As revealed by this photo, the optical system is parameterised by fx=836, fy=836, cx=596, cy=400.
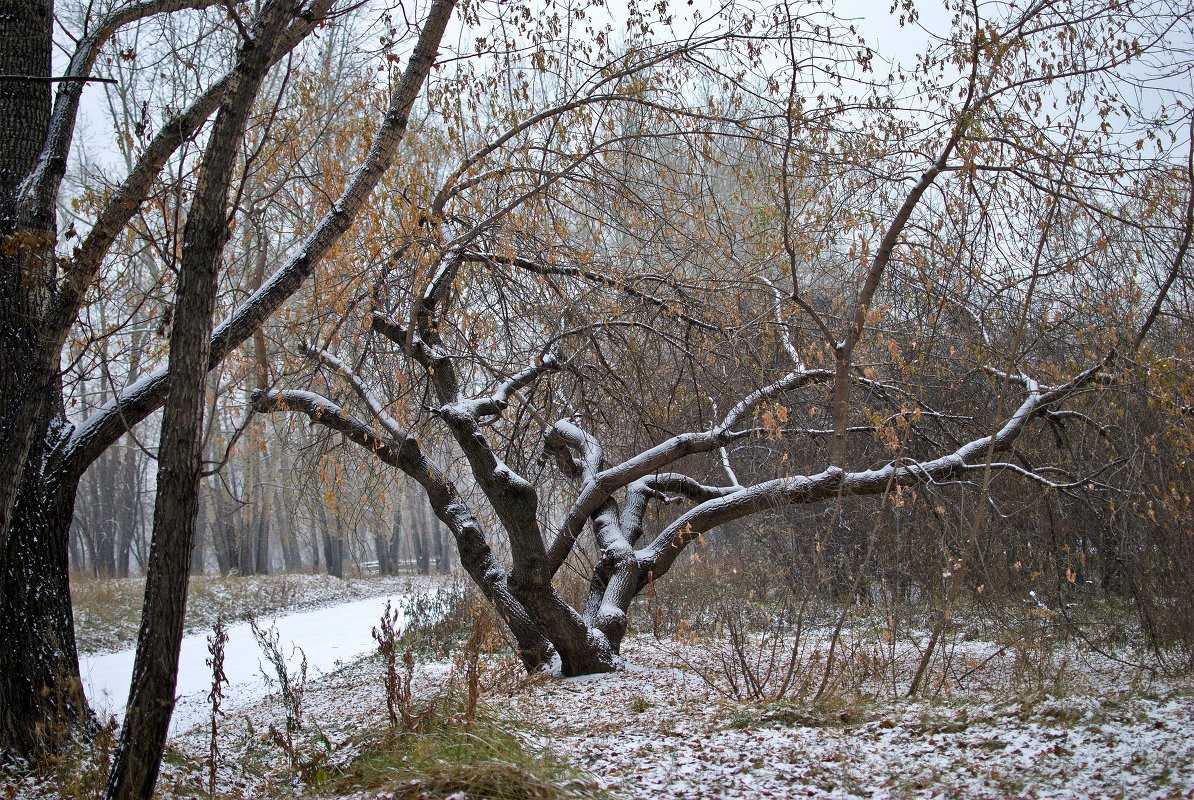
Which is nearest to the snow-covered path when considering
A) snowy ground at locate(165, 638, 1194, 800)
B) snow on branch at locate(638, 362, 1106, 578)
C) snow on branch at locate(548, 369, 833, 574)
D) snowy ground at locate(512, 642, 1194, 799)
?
snow on branch at locate(548, 369, 833, 574)

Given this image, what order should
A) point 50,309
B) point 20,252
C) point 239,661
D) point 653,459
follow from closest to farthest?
point 50,309, point 20,252, point 653,459, point 239,661

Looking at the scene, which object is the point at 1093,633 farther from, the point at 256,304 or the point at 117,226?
the point at 117,226

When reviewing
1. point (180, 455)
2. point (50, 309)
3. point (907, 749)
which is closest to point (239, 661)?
point (50, 309)

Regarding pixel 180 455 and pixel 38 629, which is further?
pixel 38 629

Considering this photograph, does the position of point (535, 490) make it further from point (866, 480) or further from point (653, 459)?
point (866, 480)

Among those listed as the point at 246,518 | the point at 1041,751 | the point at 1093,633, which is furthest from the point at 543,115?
the point at 246,518

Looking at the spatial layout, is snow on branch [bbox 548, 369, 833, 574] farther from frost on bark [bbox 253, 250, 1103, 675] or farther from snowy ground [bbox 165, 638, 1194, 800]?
snowy ground [bbox 165, 638, 1194, 800]

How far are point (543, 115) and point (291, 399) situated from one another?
2.92 metres

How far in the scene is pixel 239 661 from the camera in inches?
427

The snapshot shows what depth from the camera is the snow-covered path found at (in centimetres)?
812

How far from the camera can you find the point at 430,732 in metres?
4.19

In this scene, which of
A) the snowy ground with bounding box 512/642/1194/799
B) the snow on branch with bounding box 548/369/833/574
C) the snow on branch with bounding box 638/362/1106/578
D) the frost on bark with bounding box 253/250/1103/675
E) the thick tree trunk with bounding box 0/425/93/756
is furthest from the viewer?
the snow on branch with bounding box 548/369/833/574

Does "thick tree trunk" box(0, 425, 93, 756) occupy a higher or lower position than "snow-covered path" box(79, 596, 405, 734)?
higher

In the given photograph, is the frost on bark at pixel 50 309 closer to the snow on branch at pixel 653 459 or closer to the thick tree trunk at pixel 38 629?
the thick tree trunk at pixel 38 629
